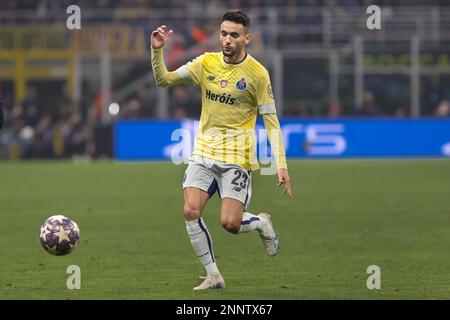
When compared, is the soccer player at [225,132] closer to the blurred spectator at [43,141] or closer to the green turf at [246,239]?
the green turf at [246,239]

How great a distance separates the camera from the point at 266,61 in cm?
3478

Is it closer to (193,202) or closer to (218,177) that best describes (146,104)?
(218,177)

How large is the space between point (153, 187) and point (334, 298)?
14143 millimetres

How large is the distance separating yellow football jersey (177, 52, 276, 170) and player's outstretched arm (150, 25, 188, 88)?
73mm

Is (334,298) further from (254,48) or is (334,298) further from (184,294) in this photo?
(254,48)

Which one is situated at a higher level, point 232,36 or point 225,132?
point 232,36

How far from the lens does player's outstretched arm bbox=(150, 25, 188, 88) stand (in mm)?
9680

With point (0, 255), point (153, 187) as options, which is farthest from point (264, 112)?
point (153, 187)

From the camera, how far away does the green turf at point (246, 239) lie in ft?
32.3

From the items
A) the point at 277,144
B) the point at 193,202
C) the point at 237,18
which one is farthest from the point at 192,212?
the point at 237,18

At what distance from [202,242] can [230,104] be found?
4.01 ft

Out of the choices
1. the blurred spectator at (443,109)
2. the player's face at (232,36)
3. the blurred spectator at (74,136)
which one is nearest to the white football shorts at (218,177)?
the player's face at (232,36)

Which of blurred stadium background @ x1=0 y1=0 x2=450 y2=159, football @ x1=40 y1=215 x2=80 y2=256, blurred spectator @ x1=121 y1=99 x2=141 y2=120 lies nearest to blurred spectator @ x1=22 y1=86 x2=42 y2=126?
blurred stadium background @ x1=0 y1=0 x2=450 y2=159

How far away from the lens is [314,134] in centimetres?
3212
